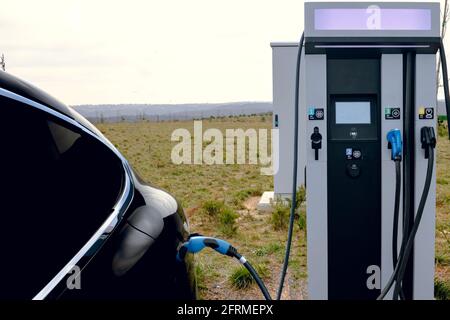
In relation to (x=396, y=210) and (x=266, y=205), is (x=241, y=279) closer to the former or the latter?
(x=396, y=210)

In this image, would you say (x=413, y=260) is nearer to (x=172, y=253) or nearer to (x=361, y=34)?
(x=361, y=34)

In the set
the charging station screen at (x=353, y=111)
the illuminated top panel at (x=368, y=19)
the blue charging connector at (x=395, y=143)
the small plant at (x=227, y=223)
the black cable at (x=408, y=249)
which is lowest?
the small plant at (x=227, y=223)

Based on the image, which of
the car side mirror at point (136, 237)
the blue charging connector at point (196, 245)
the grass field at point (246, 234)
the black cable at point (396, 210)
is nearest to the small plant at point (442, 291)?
the grass field at point (246, 234)

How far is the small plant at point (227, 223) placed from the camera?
7.52m

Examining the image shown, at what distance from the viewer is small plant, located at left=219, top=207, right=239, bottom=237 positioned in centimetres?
752

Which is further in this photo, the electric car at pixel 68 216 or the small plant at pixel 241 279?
the small plant at pixel 241 279

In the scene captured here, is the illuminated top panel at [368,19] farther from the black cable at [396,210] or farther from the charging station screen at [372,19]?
the black cable at [396,210]

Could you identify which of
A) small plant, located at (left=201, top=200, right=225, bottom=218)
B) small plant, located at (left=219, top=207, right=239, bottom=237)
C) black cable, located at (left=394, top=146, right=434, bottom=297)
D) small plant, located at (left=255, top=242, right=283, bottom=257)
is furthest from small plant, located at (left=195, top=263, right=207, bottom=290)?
small plant, located at (left=201, top=200, right=225, bottom=218)

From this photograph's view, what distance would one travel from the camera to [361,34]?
353cm

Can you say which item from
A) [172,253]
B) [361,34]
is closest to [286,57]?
[361,34]

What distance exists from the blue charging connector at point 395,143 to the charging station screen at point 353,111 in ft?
0.63

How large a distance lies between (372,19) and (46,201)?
2500 millimetres

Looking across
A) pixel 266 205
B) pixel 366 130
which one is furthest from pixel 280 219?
pixel 366 130
